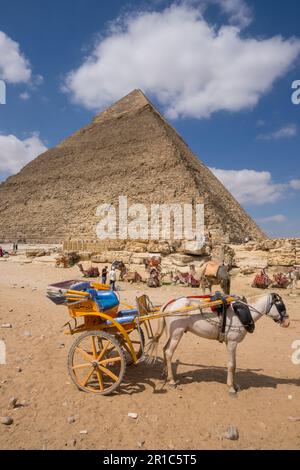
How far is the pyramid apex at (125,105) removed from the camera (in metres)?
102

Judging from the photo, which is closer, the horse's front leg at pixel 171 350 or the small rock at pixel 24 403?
the small rock at pixel 24 403

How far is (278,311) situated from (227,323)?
59 cm

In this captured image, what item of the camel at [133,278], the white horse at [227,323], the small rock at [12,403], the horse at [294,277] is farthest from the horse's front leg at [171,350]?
the camel at [133,278]

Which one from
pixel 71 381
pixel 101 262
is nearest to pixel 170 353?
pixel 71 381

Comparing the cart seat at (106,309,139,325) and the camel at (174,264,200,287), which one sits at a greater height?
the cart seat at (106,309,139,325)

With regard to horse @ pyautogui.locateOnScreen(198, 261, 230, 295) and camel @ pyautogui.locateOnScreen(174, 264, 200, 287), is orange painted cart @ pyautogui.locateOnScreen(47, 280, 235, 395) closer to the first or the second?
horse @ pyautogui.locateOnScreen(198, 261, 230, 295)

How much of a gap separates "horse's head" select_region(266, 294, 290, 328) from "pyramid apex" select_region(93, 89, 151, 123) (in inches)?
4112

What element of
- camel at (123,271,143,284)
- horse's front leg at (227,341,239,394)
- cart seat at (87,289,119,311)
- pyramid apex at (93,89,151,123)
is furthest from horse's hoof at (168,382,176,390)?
pyramid apex at (93,89,151,123)

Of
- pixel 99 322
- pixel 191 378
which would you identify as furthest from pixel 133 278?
pixel 99 322

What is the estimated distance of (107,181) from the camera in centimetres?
8850

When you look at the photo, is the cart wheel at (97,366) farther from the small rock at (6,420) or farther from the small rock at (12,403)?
the small rock at (6,420)

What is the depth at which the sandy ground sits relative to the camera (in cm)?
285

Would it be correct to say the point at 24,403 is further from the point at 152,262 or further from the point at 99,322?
the point at 152,262

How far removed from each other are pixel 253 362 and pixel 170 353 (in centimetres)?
152
